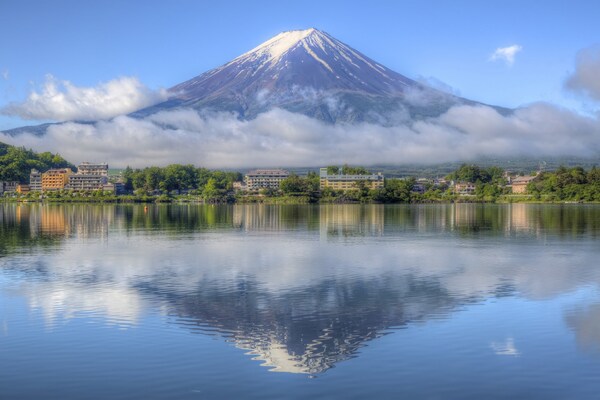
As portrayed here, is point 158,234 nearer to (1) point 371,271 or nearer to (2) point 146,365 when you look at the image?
(1) point 371,271

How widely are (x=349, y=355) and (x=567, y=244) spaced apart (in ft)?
63.9

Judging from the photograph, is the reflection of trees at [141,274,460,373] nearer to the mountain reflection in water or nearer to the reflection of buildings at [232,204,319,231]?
the mountain reflection in water

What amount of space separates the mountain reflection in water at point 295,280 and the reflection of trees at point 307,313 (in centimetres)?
2

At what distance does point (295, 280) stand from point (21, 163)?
138655 millimetres

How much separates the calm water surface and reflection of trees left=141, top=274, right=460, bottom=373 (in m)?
0.04

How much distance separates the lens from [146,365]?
9.17 metres

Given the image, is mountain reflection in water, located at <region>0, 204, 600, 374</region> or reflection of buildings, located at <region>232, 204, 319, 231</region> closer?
mountain reflection in water, located at <region>0, 204, 600, 374</region>

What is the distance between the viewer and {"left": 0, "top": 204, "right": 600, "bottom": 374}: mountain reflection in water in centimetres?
1130

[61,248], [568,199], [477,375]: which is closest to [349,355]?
[477,375]

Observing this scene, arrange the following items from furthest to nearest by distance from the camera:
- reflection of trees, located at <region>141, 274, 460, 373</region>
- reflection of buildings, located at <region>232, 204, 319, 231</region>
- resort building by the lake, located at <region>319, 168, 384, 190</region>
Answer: resort building by the lake, located at <region>319, 168, 384, 190</region>
reflection of buildings, located at <region>232, 204, 319, 231</region>
reflection of trees, located at <region>141, 274, 460, 373</region>

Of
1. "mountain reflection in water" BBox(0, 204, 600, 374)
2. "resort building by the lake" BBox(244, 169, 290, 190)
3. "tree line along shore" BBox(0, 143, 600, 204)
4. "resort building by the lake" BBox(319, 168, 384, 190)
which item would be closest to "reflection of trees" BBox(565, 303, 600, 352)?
"mountain reflection in water" BBox(0, 204, 600, 374)

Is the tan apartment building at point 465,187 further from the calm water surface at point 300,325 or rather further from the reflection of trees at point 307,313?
the reflection of trees at point 307,313

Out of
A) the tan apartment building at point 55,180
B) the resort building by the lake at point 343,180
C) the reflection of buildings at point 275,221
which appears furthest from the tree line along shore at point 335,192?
the reflection of buildings at point 275,221

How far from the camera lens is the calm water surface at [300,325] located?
8492mm
